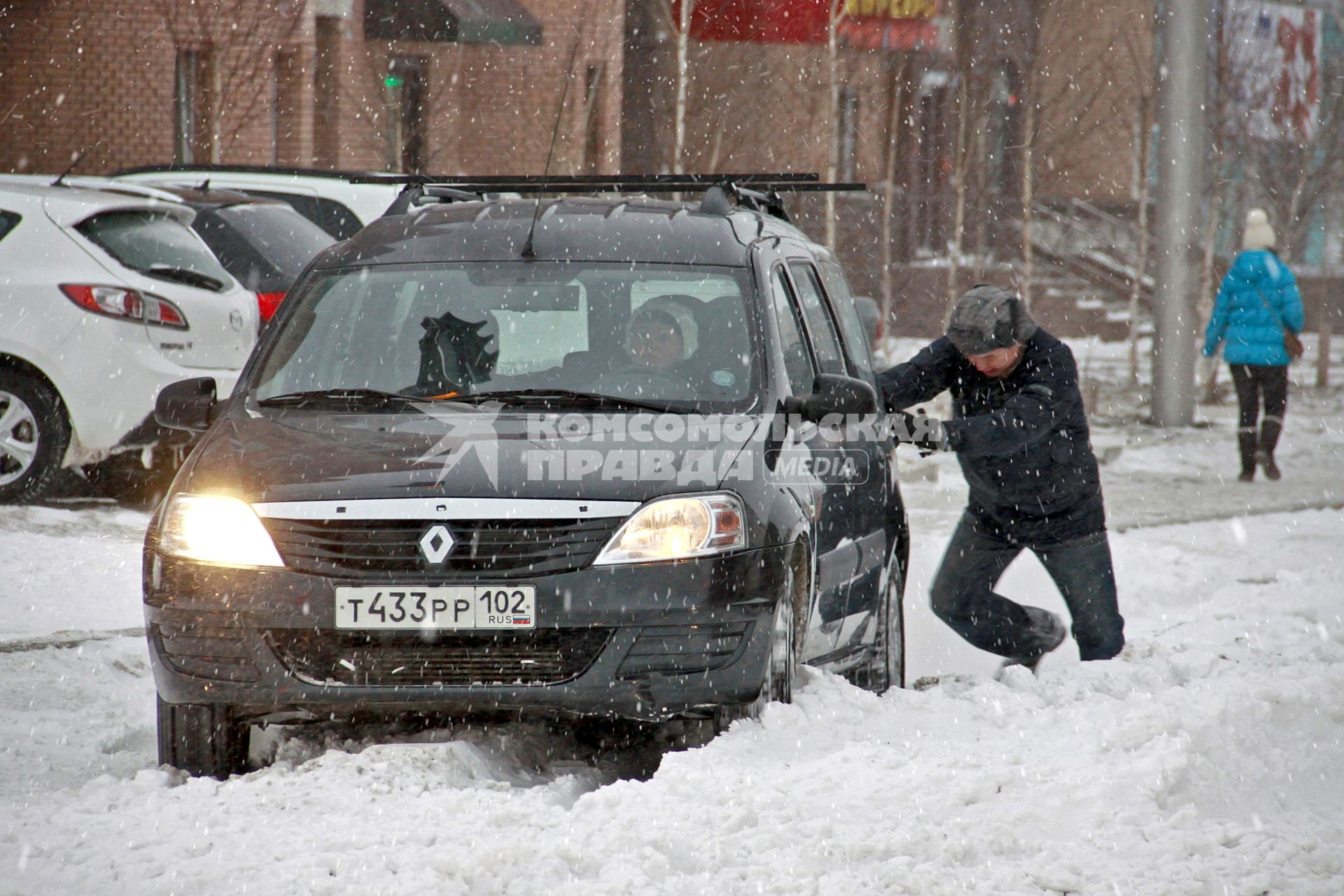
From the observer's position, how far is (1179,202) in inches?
627

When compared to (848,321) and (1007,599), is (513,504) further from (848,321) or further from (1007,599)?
(1007,599)

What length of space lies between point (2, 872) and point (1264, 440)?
11.3 m

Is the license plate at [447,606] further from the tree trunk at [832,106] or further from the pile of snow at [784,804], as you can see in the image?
the tree trunk at [832,106]

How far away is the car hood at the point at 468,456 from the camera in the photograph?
450 centimetres

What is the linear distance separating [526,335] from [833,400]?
101 centimetres

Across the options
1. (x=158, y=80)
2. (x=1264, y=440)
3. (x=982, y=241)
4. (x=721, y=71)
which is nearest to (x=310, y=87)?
(x=158, y=80)

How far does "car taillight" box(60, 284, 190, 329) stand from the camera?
8.76 metres

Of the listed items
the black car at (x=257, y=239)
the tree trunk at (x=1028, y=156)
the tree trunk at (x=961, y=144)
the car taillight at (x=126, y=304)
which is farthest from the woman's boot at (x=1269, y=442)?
the car taillight at (x=126, y=304)

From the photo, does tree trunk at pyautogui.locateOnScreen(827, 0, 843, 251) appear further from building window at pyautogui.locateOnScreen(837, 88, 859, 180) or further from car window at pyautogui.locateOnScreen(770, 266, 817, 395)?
car window at pyautogui.locateOnScreen(770, 266, 817, 395)

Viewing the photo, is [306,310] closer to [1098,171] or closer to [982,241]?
[982,241]

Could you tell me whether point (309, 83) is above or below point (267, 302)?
above

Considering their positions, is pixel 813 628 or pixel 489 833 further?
pixel 813 628

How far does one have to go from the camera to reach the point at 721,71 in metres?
23.2

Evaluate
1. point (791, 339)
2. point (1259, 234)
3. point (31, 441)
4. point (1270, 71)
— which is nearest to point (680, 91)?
point (1259, 234)
